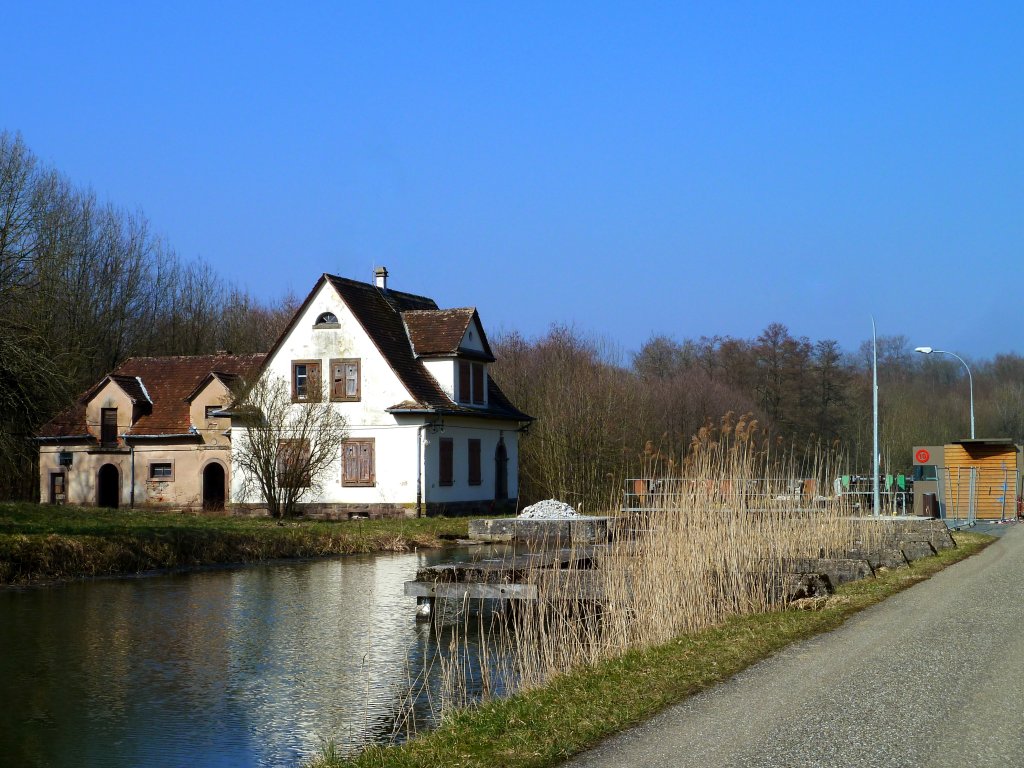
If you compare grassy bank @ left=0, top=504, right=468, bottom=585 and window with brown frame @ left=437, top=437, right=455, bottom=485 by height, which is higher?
window with brown frame @ left=437, top=437, right=455, bottom=485

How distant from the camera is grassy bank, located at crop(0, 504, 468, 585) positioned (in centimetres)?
2072

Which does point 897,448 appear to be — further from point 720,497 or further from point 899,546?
point 720,497

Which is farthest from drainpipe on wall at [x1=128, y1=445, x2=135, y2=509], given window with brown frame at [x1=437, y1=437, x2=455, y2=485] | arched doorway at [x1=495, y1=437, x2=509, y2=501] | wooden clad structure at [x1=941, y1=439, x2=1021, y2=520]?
wooden clad structure at [x1=941, y1=439, x2=1021, y2=520]

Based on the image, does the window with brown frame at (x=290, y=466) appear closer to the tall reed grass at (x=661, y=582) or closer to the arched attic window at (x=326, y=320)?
the arched attic window at (x=326, y=320)

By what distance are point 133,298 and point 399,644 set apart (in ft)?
136

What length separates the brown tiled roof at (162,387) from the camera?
131 ft

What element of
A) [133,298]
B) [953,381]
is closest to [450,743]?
[133,298]

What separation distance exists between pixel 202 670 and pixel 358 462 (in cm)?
2391

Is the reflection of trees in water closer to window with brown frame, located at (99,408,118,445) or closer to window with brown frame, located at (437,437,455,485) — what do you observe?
window with brown frame, located at (437,437,455,485)

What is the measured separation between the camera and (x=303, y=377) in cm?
3697

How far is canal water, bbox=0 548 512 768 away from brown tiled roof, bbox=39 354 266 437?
20.4 m

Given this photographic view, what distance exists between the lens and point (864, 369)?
69.4m

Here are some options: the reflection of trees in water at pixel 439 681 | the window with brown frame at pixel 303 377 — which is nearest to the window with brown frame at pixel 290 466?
the window with brown frame at pixel 303 377

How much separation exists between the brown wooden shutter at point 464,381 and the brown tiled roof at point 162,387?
7480 millimetres
